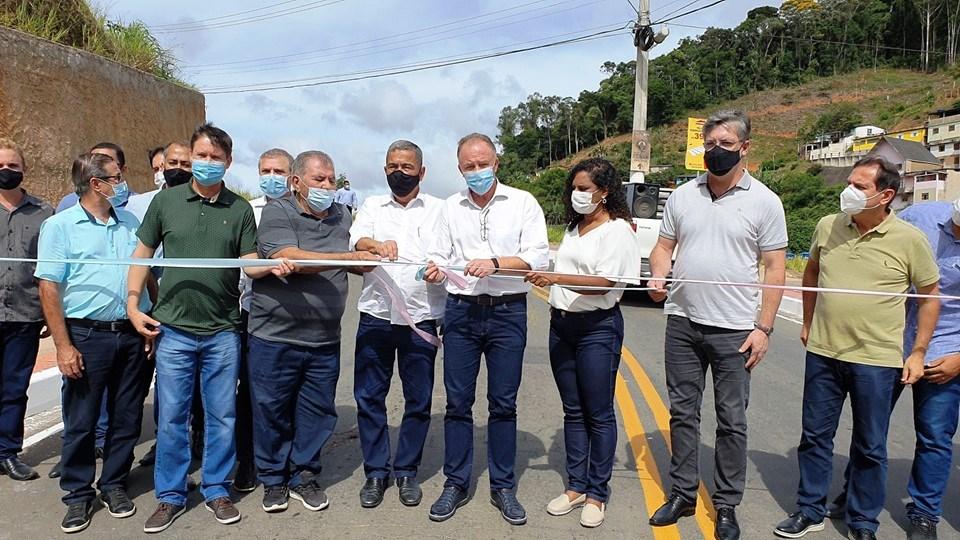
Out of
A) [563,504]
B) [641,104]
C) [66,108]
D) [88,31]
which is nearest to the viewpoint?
[563,504]

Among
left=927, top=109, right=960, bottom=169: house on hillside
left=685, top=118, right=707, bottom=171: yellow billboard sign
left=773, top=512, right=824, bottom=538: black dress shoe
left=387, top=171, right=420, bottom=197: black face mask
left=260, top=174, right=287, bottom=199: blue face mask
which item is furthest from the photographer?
left=927, top=109, right=960, bottom=169: house on hillside

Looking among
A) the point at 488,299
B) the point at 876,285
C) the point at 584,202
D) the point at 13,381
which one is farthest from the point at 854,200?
the point at 13,381

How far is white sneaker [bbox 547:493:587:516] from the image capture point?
12.7 ft

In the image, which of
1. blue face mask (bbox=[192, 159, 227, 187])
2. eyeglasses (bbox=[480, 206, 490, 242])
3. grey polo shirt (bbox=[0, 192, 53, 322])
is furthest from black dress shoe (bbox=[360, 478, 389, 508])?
grey polo shirt (bbox=[0, 192, 53, 322])

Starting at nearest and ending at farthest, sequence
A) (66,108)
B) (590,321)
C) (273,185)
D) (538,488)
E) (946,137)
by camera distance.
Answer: (590,321) < (538,488) < (273,185) < (66,108) < (946,137)

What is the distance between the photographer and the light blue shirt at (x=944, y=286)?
3.73m

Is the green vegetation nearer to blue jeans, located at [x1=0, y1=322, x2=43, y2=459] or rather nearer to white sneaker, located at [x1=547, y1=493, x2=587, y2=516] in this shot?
blue jeans, located at [x1=0, y1=322, x2=43, y2=459]

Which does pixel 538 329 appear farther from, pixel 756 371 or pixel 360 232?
pixel 360 232

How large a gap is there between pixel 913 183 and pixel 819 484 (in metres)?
55.9

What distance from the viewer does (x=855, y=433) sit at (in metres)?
3.76

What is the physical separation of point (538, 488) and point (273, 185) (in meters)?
2.77

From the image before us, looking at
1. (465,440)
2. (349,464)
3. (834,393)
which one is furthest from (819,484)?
(349,464)

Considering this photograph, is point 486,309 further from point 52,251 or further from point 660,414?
point 660,414

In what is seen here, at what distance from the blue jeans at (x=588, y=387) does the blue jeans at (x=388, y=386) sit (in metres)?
0.85
